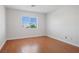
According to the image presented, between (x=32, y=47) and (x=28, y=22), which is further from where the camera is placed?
(x=32, y=47)

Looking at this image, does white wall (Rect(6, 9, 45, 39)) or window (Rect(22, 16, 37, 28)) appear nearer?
window (Rect(22, 16, 37, 28))

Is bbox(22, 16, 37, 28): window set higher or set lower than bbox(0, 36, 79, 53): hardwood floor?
higher

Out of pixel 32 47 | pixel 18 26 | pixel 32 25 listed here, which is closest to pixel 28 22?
pixel 32 25

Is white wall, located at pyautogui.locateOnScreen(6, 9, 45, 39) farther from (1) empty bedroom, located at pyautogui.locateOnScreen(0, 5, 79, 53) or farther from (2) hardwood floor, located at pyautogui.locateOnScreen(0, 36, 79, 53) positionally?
(2) hardwood floor, located at pyautogui.locateOnScreen(0, 36, 79, 53)

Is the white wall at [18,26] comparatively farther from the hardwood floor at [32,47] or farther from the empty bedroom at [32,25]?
the hardwood floor at [32,47]

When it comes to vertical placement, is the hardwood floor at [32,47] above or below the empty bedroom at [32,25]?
below

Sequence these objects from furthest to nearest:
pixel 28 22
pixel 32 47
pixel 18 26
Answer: pixel 32 47 < pixel 18 26 < pixel 28 22

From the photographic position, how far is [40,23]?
1.23 metres

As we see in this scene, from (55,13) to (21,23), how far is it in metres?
0.62

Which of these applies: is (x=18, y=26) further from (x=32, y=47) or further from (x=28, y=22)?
(x=32, y=47)

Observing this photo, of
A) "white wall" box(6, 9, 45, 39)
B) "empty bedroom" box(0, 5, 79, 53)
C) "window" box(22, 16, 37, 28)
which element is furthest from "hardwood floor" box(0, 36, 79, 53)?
"window" box(22, 16, 37, 28)

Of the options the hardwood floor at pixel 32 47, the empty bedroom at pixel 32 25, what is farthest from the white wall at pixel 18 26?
the hardwood floor at pixel 32 47
